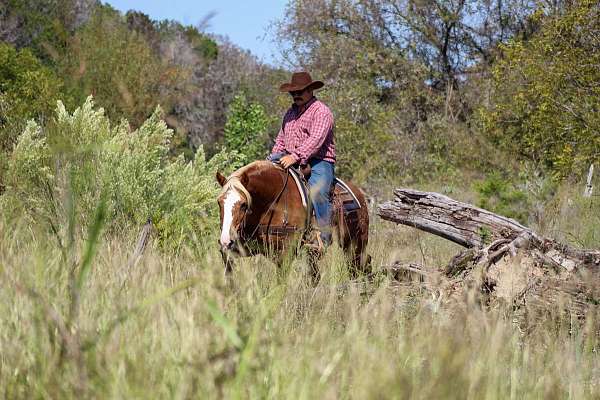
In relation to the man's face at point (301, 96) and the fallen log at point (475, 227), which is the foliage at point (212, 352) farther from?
the man's face at point (301, 96)

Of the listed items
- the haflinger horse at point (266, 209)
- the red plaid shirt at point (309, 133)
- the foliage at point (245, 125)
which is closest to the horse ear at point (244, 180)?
the haflinger horse at point (266, 209)

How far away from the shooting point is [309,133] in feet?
25.8

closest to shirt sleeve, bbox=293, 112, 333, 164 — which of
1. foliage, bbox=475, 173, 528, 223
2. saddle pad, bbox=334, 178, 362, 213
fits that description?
saddle pad, bbox=334, 178, 362, 213

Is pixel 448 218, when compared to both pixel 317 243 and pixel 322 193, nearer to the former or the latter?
pixel 322 193

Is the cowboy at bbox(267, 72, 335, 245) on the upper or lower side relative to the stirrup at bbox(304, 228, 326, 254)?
upper

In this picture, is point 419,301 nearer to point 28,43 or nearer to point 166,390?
point 166,390

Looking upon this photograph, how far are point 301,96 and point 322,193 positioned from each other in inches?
45.0

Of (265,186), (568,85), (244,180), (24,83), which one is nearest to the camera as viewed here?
(244,180)

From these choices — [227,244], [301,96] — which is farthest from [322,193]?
[227,244]

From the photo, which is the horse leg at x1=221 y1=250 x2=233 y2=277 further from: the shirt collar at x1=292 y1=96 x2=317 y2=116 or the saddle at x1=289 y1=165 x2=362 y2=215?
the shirt collar at x1=292 y1=96 x2=317 y2=116

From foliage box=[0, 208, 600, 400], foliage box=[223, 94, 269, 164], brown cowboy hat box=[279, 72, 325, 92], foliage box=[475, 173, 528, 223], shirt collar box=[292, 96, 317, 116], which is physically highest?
foliage box=[223, 94, 269, 164]

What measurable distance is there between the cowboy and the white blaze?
1.06 meters

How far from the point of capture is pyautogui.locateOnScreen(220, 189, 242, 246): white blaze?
6062 mm

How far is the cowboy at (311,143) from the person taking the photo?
7504 millimetres
